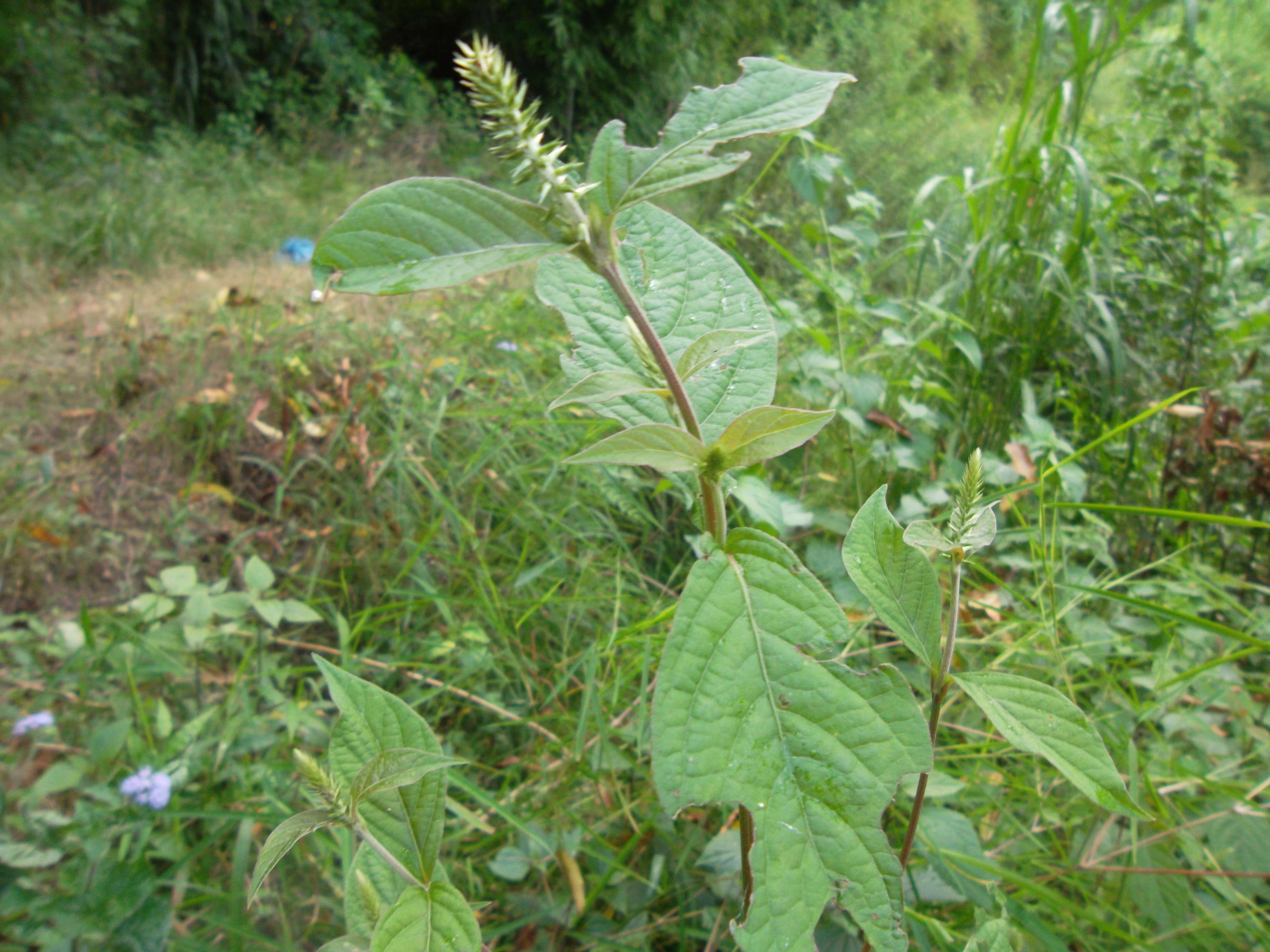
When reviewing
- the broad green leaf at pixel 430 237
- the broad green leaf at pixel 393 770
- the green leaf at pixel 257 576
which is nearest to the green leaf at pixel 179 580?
the green leaf at pixel 257 576

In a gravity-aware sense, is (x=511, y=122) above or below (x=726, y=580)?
above

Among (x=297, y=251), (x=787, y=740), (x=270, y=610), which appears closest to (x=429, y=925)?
(x=787, y=740)

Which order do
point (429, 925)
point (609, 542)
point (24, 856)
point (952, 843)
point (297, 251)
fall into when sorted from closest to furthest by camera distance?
point (429, 925) → point (952, 843) → point (24, 856) → point (609, 542) → point (297, 251)

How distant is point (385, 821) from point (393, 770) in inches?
3.7

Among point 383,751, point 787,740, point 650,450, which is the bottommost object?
point 383,751

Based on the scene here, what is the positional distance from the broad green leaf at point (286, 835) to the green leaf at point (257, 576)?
975 mm


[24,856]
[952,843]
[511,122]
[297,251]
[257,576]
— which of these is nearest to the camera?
[511,122]

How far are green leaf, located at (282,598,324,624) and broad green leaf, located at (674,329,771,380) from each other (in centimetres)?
115

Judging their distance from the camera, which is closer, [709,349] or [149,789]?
[709,349]

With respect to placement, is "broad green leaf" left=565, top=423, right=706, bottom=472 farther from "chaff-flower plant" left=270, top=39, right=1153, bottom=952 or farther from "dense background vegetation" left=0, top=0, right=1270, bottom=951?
"dense background vegetation" left=0, top=0, right=1270, bottom=951

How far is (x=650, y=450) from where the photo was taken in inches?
16.1

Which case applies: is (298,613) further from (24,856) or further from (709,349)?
(709,349)

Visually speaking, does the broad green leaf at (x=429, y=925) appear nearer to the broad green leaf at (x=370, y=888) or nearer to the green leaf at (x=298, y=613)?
the broad green leaf at (x=370, y=888)

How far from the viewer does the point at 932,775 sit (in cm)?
78
